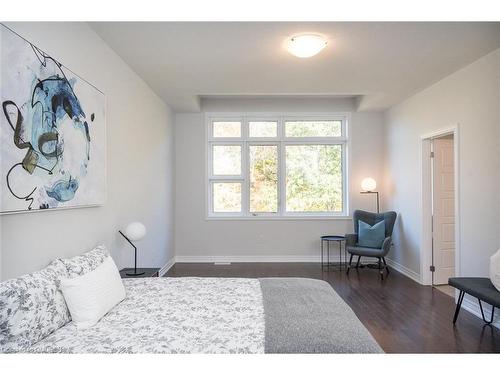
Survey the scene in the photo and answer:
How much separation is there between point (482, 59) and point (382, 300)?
9.09 ft

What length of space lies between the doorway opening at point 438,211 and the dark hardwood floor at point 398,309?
13.4 inches

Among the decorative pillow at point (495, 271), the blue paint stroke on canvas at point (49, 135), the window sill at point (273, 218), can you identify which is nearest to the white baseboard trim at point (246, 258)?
the window sill at point (273, 218)

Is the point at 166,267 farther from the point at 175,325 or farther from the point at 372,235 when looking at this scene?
the point at 175,325

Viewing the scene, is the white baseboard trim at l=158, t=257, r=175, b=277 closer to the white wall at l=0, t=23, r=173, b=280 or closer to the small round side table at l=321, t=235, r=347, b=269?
the white wall at l=0, t=23, r=173, b=280

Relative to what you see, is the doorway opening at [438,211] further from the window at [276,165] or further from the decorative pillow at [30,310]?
the decorative pillow at [30,310]

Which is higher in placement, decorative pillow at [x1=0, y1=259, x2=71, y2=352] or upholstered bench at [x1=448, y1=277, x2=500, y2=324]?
decorative pillow at [x1=0, y1=259, x2=71, y2=352]

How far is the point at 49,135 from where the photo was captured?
189 cm

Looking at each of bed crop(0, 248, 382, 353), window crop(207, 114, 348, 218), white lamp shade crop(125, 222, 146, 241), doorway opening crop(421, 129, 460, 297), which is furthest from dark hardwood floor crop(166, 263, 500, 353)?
white lamp shade crop(125, 222, 146, 241)

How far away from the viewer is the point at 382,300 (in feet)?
11.8

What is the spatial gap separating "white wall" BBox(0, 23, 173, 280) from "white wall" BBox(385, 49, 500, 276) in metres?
3.66

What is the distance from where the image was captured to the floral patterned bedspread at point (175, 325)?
55.9 inches

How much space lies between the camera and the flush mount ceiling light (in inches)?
104
